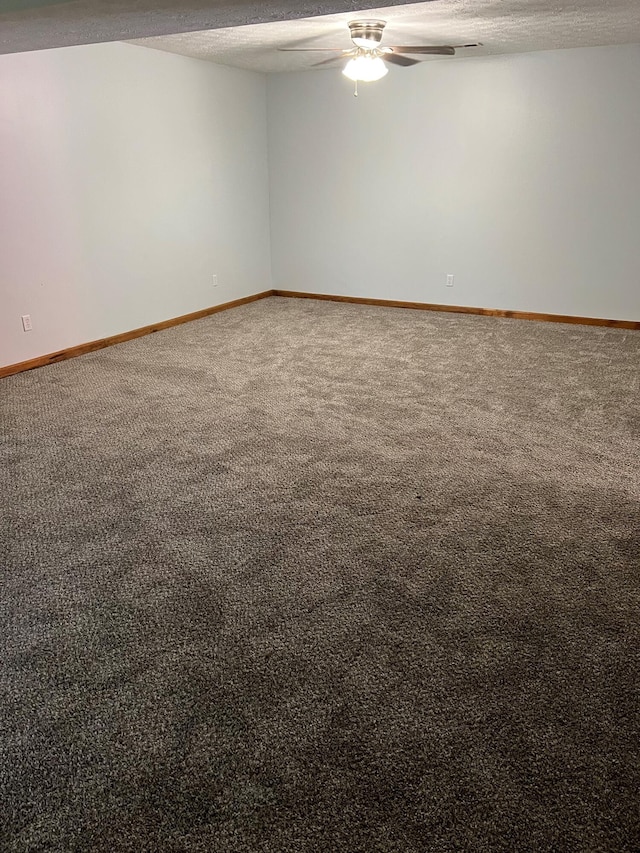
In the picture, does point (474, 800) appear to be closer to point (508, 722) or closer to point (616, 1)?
point (508, 722)

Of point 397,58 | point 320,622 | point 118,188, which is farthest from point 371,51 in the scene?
point 320,622

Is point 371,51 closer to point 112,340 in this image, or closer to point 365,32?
point 365,32

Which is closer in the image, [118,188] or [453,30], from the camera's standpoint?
[453,30]

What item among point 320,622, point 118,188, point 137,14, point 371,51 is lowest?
point 320,622

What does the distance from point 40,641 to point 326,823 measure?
1113 millimetres

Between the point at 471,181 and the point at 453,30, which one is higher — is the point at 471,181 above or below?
below

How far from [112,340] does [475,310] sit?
3512 millimetres

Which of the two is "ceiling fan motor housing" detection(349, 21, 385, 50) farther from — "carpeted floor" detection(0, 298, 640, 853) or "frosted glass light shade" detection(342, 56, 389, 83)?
"carpeted floor" detection(0, 298, 640, 853)

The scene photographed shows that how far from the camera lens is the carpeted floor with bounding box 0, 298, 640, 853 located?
5.15 ft

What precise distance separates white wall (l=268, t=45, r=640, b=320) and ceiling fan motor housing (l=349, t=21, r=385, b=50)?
203 centimetres

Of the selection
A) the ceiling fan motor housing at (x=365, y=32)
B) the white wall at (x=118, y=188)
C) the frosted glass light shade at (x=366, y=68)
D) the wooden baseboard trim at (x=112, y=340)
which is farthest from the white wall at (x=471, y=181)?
the ceiling fan motor housing at (x=365, y=32)

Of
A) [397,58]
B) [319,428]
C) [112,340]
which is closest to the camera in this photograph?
[319,428]

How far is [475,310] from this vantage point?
6676mm

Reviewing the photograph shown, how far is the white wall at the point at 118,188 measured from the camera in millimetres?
4668
